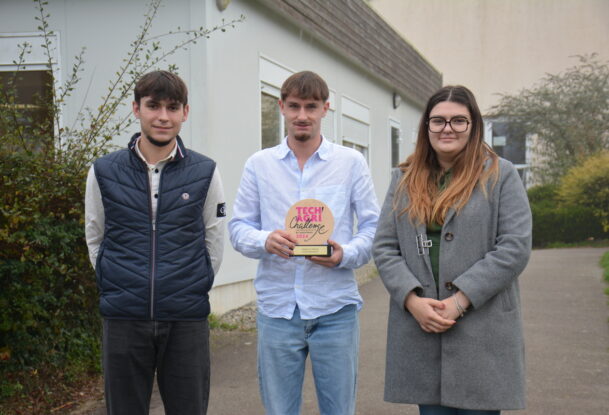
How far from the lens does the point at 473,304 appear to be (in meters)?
2.83

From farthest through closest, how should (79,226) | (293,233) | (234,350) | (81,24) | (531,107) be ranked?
(531,107) → (81,24) → (234,350) → (79,226) → (293,233)

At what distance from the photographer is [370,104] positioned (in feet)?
47.8

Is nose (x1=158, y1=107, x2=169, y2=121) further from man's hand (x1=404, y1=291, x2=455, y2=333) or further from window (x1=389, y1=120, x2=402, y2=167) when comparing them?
window (x1=389, y1=120, x2=402, y2=167)

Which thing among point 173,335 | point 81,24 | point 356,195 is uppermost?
point 81,24

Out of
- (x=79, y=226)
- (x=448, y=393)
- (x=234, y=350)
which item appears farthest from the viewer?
(x=234, y=350)

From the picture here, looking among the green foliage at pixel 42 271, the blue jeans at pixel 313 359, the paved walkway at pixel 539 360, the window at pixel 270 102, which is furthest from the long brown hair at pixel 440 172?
the window at pixel 270 102

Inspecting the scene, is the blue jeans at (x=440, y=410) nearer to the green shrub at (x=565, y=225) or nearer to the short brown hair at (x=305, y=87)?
the short brown hair at (x=305, y=87)

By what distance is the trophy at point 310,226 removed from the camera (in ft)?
10.1

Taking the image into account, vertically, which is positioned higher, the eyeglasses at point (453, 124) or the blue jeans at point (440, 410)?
the eyeglasses at point (453, 124)

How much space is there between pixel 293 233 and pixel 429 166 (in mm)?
676

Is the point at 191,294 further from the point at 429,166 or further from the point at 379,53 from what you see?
the point at 379,53

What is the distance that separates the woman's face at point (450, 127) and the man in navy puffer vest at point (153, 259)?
105 centimetres

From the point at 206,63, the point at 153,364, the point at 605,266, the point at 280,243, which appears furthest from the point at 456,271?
the point at 605,266

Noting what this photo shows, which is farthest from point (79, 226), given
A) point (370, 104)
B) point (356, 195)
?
point (370, 104)
